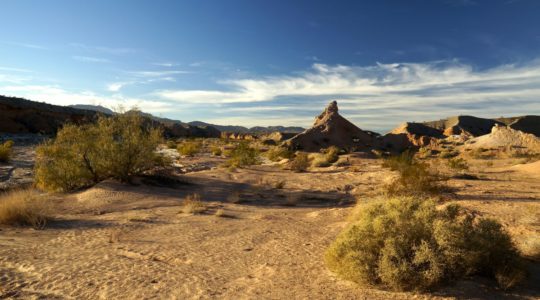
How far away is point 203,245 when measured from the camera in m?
7.12

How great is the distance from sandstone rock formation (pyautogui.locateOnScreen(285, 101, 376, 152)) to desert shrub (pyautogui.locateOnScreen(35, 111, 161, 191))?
1627cm

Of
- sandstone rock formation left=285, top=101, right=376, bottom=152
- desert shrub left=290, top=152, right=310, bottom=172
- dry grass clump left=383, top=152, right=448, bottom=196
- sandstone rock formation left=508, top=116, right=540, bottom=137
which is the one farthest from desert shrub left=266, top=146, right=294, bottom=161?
sandstone rock formation left=508, top=116, right=540, bottom=137

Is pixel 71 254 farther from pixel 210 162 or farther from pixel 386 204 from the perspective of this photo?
pixel 210 162

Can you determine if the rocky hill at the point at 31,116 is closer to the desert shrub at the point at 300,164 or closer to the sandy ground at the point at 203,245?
the desert shrub at the point at 300,164

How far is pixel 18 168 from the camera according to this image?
17.6 metres

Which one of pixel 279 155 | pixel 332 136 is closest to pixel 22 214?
pixel 279 155

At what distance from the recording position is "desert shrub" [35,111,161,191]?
13.0m

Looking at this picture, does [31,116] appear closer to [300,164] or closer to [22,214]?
[300,164]

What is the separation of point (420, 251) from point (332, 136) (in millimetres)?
26329

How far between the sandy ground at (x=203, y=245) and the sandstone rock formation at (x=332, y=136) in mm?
16428

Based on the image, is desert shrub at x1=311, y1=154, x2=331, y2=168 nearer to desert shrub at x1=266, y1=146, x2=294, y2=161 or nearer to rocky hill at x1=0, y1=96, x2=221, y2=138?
desert shrub at x1=266, y1=146, x2=294, y2=161

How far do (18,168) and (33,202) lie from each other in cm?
1031

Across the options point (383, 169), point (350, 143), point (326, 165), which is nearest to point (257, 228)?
point (383, 169)

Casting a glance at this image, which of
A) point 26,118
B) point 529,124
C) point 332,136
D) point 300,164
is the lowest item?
point 300,164
